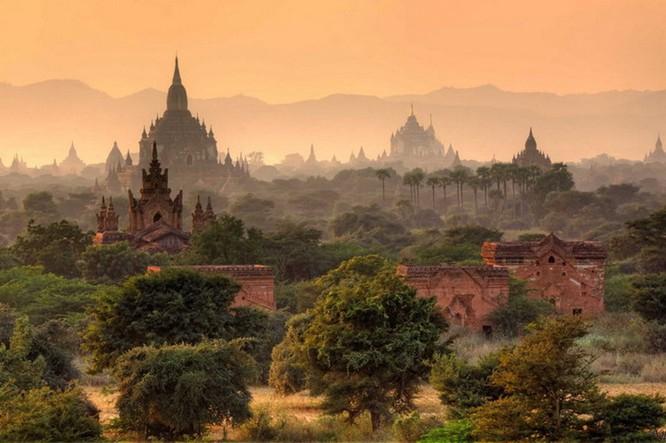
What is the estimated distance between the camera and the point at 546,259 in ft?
134

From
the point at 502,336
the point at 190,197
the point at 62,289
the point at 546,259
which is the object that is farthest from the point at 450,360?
the point at 190,197

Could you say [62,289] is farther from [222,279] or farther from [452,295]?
[222,279]

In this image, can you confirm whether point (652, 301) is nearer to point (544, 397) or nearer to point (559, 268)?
point (559, 268)

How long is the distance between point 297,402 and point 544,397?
30.4 ft

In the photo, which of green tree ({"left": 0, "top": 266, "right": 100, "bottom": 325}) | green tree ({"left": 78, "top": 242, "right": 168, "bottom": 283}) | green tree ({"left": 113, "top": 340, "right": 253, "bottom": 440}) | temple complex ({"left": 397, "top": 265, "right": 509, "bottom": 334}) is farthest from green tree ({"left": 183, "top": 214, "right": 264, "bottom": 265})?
green tree ({"left": 113, "top": 340, "right": 253, "bottom": 440})

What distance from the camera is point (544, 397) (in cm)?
1817

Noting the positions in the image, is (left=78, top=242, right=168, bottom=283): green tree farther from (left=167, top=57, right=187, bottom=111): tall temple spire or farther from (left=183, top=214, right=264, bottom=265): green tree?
(left=167, top=57, right=187, bottom=111): tall temple spire

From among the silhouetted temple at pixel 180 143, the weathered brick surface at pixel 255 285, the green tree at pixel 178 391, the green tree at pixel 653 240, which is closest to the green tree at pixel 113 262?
the weathered brick surface at pixel 255 285

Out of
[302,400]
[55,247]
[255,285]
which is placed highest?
[55,247]

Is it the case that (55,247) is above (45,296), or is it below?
above

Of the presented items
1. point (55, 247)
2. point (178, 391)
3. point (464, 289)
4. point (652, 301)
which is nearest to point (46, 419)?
point (178, 391)

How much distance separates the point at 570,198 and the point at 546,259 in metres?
71.8

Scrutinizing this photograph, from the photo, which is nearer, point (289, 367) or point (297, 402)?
point (297, 402)

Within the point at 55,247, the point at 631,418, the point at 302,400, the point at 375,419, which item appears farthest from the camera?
the point at 55,247
